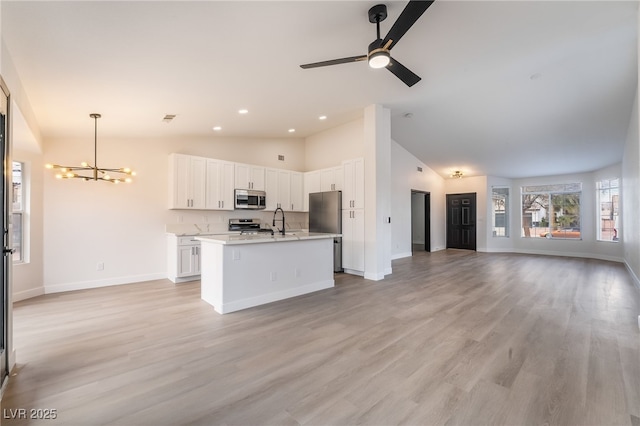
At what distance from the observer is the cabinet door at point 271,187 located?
21.1 ft

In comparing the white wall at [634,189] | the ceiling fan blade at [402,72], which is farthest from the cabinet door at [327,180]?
the white wall at [634,189]

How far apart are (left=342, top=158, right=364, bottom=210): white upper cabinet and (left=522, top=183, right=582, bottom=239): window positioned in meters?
7.17

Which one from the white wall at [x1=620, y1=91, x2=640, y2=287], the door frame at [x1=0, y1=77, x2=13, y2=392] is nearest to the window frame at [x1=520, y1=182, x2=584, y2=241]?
the white wall at [x1=620, y1=91, x2=640, y2=287]

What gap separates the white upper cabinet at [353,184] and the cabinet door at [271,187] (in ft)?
5.47

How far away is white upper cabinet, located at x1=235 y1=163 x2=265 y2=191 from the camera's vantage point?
6012 millimetres

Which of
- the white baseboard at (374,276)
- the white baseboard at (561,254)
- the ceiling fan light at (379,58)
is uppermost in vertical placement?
the ceiling fan light at (379,58)

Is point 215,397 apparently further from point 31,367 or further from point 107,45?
point 107,45

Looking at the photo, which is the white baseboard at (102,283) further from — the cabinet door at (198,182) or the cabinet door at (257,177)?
the cabinet door at (257,177)

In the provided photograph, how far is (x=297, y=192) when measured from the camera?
6.93 meters

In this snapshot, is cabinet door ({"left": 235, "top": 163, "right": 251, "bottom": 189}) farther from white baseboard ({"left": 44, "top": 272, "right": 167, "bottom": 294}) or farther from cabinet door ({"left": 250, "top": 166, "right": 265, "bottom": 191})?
white baseboard ({"left": 44, "top": 272, "right": 167, "bottom": 294})

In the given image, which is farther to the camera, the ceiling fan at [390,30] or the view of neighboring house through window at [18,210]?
the view of neighboring house through window at [18,210]

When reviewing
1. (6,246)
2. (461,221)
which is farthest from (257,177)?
(461,221)

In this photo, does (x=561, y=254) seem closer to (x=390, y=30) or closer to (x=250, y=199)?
(x=250, y=199)

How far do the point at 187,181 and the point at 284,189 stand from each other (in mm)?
2163
